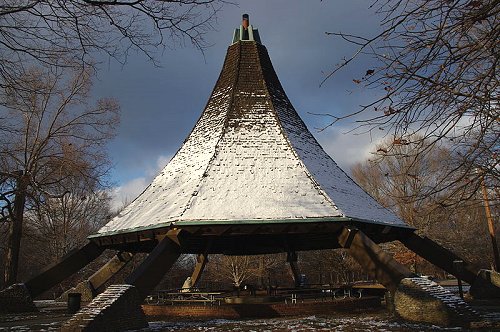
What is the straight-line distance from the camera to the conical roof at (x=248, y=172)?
412 inches

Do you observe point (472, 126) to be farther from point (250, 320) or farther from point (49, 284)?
point (49, 284)

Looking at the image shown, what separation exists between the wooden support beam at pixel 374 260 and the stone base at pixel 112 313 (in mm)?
4633

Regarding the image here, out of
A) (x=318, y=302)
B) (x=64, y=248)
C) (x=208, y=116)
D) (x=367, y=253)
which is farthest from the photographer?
(x=64, y=248)

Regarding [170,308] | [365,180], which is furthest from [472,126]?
[365,180]

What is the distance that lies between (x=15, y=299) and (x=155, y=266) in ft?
16.9

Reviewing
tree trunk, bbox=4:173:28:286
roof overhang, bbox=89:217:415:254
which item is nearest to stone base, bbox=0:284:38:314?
roof overhang, bbox=89:217:415:254

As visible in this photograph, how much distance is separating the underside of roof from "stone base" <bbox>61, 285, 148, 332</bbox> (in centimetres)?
204

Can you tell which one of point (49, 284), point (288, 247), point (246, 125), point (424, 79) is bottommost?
point (49, 284)

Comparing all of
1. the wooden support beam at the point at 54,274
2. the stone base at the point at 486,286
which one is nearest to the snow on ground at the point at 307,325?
the wooden support beam at the point at 54,274

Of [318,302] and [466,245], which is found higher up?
[466,245]

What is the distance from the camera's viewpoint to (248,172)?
12.0 m

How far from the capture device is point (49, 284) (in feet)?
38.0

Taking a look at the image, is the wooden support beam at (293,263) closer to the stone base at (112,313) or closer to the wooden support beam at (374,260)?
the wooden support beam at (374,260)

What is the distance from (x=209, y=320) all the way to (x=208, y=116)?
701cm
